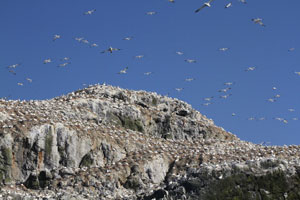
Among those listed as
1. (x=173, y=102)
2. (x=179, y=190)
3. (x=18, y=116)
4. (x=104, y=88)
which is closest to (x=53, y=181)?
(x=18, y=116)

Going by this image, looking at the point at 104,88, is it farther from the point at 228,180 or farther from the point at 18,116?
the point at 228,180

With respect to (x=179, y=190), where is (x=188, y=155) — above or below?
above

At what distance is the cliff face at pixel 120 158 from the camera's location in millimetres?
36688

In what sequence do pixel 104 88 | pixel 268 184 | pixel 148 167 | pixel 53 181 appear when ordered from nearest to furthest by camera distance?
pixel 268 184
pixel 53 181
pixel 148 167
pixel 104 88

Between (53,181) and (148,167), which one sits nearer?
(53,181)

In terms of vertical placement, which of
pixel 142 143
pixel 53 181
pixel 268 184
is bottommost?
pixel 268 184

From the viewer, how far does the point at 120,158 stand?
2012 inches

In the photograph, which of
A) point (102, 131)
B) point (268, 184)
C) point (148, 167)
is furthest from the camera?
point (102, 131)

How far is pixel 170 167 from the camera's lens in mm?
49625

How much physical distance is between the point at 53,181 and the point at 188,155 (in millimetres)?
13038

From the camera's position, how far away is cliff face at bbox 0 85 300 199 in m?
36.7

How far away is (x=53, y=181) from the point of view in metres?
45.1

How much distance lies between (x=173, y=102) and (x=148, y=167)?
24.0 m

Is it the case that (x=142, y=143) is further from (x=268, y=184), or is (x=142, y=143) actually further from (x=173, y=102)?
(x=268, y=184)
